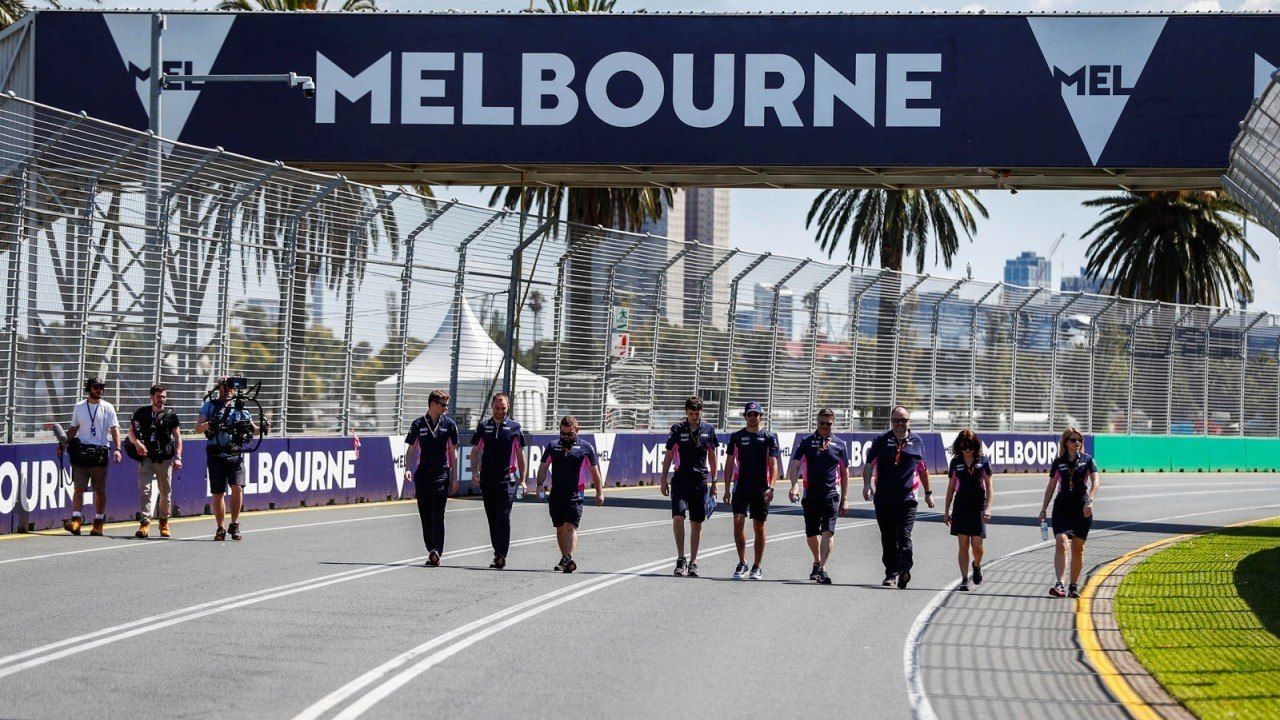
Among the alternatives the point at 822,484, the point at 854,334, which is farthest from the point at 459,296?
the point at 854,334

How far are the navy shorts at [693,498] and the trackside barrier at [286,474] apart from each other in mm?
7376

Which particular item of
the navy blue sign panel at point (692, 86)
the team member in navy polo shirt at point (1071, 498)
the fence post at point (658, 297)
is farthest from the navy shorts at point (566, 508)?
the fence post at point (658, 297)

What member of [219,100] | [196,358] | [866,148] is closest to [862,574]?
[196,358]

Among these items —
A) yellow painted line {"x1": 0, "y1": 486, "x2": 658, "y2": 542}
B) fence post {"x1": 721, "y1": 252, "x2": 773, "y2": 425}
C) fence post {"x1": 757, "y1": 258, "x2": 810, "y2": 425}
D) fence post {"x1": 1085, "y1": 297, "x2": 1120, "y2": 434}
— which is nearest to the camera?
yellow painted line {"x1": 0, "y1": 486, "x2": 658, "y2": 542}

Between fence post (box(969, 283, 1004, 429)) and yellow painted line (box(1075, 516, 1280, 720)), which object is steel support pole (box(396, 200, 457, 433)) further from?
fence post (box(969, 283, 1004, 429))

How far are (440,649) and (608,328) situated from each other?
21.2 metres

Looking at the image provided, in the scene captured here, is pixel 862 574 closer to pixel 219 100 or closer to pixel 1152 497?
pixel 219 100

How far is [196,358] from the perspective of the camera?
21.8m

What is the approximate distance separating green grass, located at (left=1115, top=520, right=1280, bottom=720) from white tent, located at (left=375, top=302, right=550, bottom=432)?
1253 cm

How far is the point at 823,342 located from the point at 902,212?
11.1 m

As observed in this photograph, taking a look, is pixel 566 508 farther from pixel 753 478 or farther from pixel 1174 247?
pixel 1174 247

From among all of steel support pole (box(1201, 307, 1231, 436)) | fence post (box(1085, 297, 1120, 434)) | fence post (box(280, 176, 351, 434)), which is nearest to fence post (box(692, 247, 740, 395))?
fence post (box(280, 176, 351, 434))

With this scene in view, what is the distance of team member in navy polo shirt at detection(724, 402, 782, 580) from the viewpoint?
15336 millimetres

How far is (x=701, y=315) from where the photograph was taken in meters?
33.6
